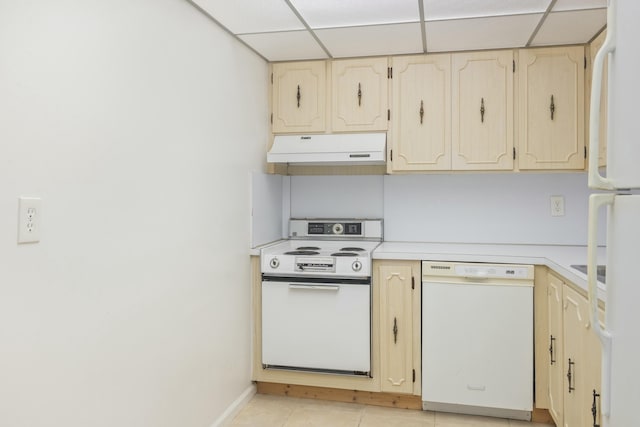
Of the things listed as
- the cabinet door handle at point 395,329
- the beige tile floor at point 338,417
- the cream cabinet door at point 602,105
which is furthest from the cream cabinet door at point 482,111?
the beige tile floor at point 338,417

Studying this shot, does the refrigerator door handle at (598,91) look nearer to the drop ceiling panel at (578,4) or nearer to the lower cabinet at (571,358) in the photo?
the lower cabinet at (571,358)

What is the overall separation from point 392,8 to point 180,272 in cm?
157

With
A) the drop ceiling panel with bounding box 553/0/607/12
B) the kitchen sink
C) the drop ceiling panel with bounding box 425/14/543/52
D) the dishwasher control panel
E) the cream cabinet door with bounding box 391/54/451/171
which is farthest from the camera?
the cream cabinet door with bounding box 391/54/451/171

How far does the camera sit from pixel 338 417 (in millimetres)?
2713

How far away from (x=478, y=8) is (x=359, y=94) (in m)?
0.95

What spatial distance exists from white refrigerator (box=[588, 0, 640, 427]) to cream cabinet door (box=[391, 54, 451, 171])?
75.9 inches

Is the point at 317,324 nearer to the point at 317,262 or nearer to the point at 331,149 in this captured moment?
the point at 317,262

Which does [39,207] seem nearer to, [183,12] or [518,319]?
[183,12]

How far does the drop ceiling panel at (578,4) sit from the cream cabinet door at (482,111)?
0.61 metres

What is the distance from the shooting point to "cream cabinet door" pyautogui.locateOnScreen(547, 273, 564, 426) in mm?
2281

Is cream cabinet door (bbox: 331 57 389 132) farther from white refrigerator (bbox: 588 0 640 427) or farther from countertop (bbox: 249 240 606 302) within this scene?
white refrigerator (bbox: 588 0 640 427)

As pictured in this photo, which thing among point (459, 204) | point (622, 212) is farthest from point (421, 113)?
point (622, 212)

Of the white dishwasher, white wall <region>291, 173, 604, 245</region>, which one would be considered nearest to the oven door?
the white dishwasher

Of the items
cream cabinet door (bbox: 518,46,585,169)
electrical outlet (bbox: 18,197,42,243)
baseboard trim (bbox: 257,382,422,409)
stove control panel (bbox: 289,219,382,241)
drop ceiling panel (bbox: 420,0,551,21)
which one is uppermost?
drop ceiling panel (bbox: 420,0,551,21)
